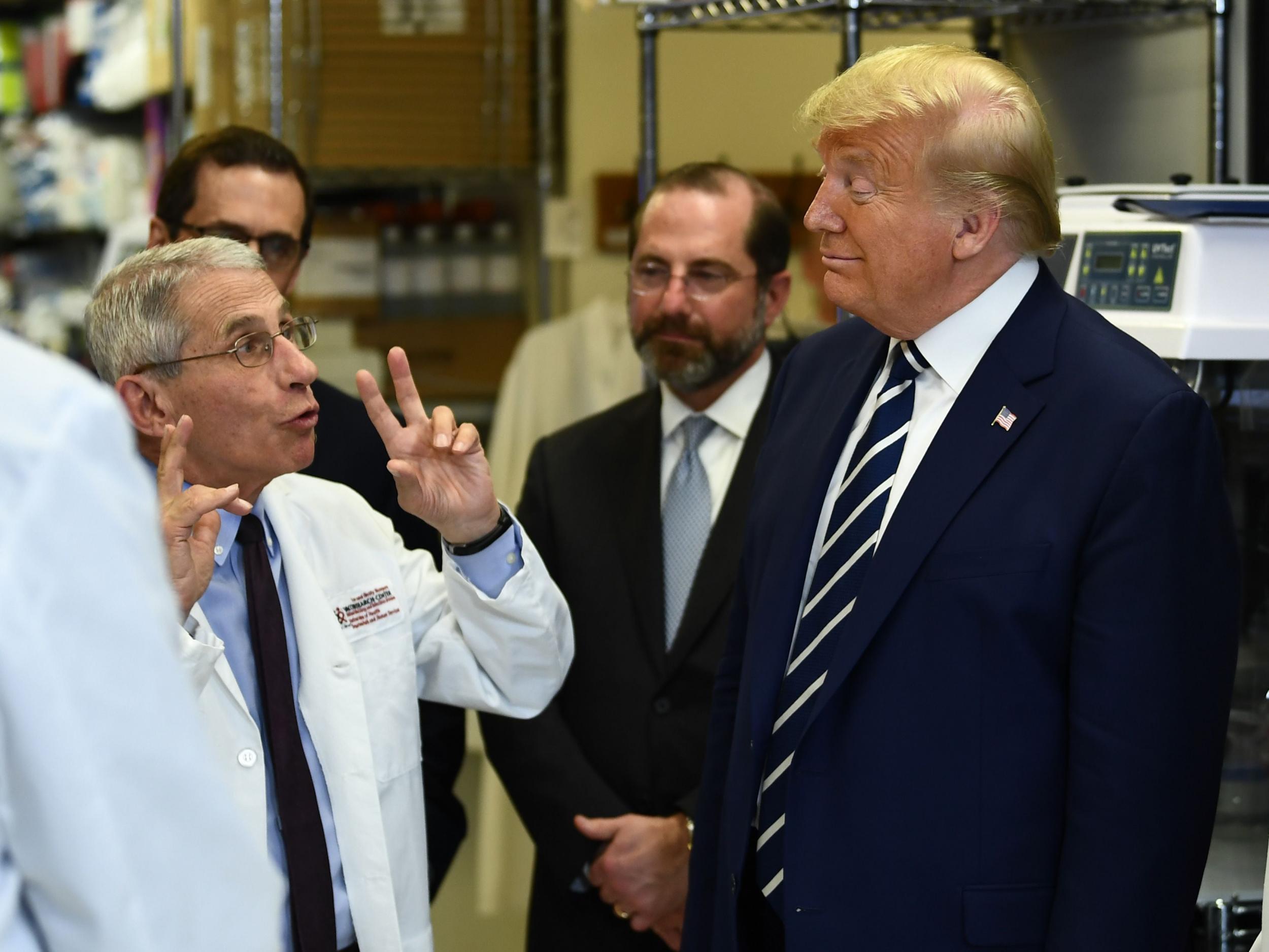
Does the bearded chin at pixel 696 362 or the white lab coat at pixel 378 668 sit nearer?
the white lab coat at pixel 378 668

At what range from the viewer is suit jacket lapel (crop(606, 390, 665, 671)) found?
6.95 feet

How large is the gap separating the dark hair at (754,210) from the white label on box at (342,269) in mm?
1647

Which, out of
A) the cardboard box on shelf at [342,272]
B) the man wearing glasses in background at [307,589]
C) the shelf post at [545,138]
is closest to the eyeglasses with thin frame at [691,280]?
the man wearing glasses in background at [307,589]

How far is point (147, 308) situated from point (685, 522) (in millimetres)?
855

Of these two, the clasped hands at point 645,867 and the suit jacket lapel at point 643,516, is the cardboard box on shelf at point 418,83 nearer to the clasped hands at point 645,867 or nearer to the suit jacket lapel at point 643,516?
the suit jacket lapel at point 643,516

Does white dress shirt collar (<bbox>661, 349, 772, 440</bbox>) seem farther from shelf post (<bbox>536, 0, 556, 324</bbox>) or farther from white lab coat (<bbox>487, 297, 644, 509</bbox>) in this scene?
shelf post (<bbox>536, 0, 556, 324</bbox>)

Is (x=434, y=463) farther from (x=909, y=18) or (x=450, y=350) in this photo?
(x=450, y=350)

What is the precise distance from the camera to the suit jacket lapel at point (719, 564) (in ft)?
6.83

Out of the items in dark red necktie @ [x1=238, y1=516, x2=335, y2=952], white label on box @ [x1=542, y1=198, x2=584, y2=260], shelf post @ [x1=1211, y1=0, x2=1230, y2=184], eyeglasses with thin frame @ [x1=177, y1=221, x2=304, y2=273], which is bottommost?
dark red necktie @ [x1=238, y1=516, x2=335, y2=952]

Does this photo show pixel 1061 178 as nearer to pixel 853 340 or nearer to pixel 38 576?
pixel 853 340

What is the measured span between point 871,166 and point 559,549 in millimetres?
851

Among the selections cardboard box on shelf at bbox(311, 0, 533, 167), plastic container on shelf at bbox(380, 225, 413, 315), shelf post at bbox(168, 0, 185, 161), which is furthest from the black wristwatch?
plastic container on shelf at bbox(380, 225, 413, 315)

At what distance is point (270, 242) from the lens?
7.54 ft

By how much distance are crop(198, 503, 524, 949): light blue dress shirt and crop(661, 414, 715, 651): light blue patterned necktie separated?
0.62m
